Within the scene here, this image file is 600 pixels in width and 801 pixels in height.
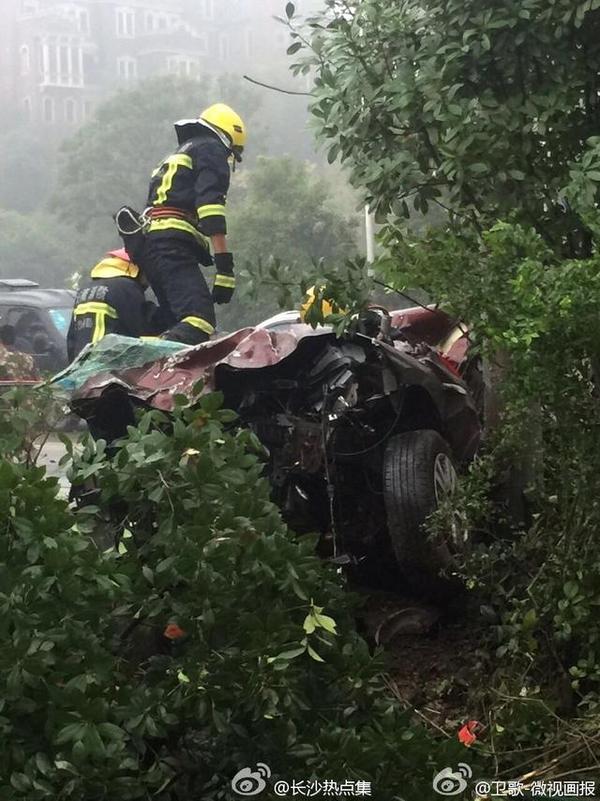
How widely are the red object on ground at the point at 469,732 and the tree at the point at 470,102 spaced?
5.38 feet

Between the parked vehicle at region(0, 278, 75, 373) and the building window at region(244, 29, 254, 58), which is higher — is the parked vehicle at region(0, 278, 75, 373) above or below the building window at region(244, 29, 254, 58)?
above

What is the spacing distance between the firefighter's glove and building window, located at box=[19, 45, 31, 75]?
4686cm

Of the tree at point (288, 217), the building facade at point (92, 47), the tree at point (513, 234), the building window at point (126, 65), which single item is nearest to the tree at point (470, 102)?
the tree at point (513, 234)

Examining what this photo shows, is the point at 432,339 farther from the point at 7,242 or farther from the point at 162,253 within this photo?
the point at 7,242

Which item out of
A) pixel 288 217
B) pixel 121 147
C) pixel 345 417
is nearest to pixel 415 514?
pixel 345 417

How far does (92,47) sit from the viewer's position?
172ft

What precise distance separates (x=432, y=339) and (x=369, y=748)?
324cm

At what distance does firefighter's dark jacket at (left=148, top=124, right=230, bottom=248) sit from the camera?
702cm

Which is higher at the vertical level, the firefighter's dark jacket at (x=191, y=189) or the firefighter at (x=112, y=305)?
the firefighter's dark jacket at (x=191, y=189)

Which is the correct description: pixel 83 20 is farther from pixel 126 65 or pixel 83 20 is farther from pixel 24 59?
pixel 24 59

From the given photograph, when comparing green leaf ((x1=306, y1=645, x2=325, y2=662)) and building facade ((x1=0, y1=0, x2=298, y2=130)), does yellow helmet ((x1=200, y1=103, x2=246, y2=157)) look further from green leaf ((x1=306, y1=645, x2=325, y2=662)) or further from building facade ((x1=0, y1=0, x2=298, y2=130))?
building facade ((x1=0, y1=0, x2=298, y2=130))

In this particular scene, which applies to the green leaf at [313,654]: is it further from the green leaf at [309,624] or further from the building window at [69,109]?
the building window at [69,109]

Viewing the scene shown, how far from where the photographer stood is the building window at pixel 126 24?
49.2m

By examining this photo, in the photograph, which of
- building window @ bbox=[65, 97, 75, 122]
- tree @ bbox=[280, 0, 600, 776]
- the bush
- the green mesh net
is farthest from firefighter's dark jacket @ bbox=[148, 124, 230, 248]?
building window @ bbox=[65, 97, 75, 122]
